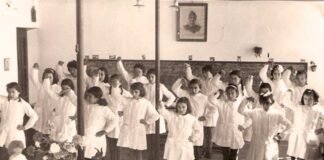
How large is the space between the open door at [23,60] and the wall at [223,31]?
635mm

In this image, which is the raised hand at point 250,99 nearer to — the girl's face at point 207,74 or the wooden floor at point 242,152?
the wooden floor at point 242,152

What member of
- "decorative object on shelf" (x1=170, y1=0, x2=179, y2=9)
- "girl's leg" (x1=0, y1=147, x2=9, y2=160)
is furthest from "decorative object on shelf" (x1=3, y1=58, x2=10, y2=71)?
"decorative object on shelf" (x1=170, y1=0, x2=179, y2=9)

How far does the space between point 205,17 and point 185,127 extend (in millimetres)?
1731

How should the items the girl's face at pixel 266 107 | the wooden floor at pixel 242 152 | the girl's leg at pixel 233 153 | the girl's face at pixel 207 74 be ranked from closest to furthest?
the girl's face at pixel 266 107 < the girl's leg at pixel 233 153 < the wooden floor at pixel 242 152 < the girl's face at pixel 207 74

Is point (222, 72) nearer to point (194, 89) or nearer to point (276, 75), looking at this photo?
point (276, 75)

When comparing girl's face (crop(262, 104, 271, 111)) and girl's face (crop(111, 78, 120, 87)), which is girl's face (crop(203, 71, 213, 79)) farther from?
girl's face (crop(262, 104, 271, 111))

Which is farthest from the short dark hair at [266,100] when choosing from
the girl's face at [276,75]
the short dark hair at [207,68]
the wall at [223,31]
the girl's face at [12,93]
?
the girl's face at [12,93]

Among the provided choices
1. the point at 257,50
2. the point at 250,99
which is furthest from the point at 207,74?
the point at 250,99

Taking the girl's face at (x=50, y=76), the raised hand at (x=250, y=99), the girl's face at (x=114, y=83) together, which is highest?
the girl's face at (x=50, y=76)

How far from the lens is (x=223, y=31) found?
479 cm

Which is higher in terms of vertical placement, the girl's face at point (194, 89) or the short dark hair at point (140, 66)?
the short dark hair at point (140, 66)

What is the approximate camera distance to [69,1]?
4.12m

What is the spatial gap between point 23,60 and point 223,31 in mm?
1828

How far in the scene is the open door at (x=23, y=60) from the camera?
391 cm
